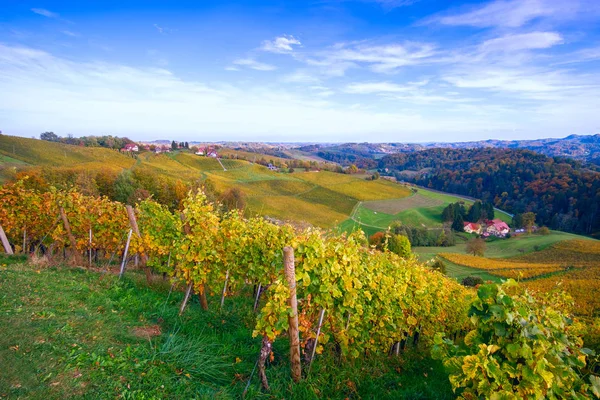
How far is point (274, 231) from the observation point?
666cm

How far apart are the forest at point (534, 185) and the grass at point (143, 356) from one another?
3991 inches

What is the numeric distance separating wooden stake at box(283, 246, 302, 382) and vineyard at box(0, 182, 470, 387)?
41mm

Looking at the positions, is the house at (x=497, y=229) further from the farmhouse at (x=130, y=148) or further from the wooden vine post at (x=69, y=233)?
the farmhouse at (x=130, y=148)

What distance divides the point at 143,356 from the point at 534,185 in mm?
124134

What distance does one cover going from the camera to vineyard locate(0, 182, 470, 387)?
463 cm

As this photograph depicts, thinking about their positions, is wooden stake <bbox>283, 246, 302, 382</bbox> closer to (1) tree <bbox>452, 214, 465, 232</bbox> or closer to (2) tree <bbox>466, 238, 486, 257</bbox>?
(2) tree <bbox>466, 238, 486, 257</bbox>

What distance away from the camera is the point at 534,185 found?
100750 millimetres

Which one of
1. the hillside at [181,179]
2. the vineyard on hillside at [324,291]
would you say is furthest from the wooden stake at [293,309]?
the hillside at [181,179]

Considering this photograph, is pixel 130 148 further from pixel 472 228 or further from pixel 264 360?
pixel 264 360

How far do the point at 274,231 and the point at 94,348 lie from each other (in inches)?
140

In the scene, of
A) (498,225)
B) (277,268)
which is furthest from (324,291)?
(498,225)

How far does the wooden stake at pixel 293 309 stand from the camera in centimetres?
423

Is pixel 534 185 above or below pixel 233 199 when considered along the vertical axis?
below

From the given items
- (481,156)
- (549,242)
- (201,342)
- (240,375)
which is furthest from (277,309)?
(481,156)
